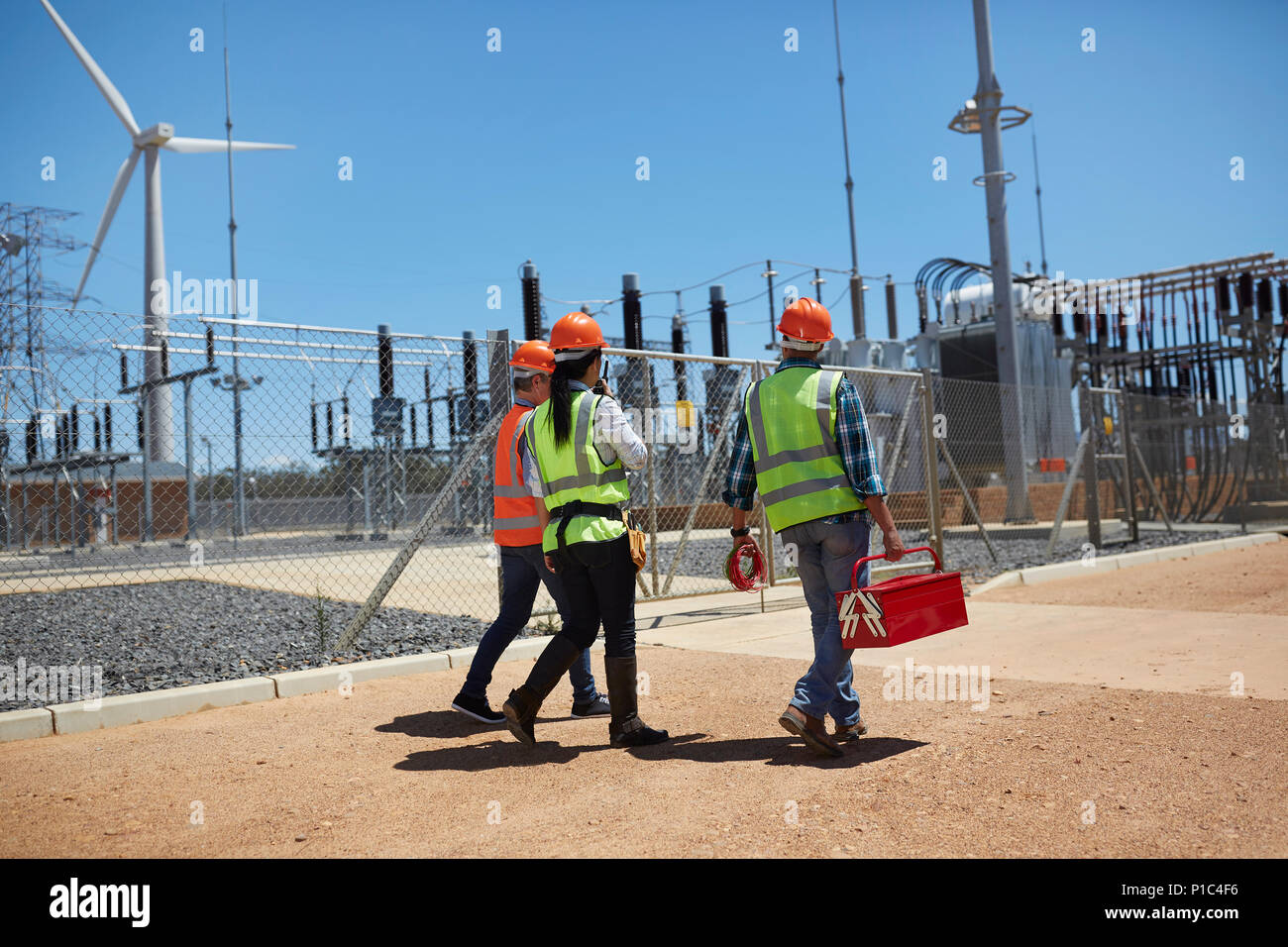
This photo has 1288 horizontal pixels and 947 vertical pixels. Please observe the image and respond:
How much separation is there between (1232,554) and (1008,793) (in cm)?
1223

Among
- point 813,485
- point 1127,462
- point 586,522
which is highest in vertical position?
point 1127,462

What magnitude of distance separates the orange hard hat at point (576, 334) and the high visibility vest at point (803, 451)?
2.68ft

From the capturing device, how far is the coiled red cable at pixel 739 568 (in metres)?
5.05

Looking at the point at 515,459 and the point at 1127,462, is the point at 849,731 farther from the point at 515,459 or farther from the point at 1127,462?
the point at 1127,462

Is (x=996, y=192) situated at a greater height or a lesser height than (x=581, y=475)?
greater

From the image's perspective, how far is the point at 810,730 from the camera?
14.3 ft

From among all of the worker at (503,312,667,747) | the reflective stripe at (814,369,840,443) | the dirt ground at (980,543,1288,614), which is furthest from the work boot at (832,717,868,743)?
the dirt ground at (980,543,1288,614)

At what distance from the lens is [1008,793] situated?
12.0 ft

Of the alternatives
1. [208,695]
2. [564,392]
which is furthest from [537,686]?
[208,695]

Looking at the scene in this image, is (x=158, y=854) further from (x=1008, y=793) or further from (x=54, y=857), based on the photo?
(x=1008, y=793)

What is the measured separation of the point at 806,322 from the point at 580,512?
140cm

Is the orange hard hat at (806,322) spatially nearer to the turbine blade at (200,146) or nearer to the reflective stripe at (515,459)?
the reflective stripe at (515,459)
